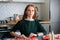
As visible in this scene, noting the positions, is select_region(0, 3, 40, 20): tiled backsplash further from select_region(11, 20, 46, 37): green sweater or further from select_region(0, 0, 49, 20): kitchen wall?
select_region(11, 20, 46, 37): green sweater

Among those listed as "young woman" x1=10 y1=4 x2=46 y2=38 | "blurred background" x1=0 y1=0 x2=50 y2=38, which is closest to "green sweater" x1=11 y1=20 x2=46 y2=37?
"young woman" x1=10 y1=4 x2=46 y2=38

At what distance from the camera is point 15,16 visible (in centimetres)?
127

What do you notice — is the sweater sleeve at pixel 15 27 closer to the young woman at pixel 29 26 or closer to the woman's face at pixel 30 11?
the young woman at pixel 29 26

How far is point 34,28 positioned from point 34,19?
9 cm

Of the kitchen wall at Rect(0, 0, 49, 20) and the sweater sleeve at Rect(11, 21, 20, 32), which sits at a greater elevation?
the kitchen wall at Rect(0, 0, 49, 20)

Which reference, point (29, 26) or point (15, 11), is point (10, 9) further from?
point (29, 26)

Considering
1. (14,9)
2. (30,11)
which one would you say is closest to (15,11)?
(14,9)

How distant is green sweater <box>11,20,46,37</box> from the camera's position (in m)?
1.04

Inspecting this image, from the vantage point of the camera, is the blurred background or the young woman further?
the blurred background

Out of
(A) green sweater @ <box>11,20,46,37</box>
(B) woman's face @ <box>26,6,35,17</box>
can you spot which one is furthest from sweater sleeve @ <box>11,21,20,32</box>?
(B) woman's face @ <box>26,6,35,17</box>

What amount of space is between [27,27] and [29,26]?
0.06 ft

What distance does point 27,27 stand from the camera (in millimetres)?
1057

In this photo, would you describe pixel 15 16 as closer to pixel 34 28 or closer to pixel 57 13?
pixel 34 28

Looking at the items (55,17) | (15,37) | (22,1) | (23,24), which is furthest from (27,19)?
(55,17)
